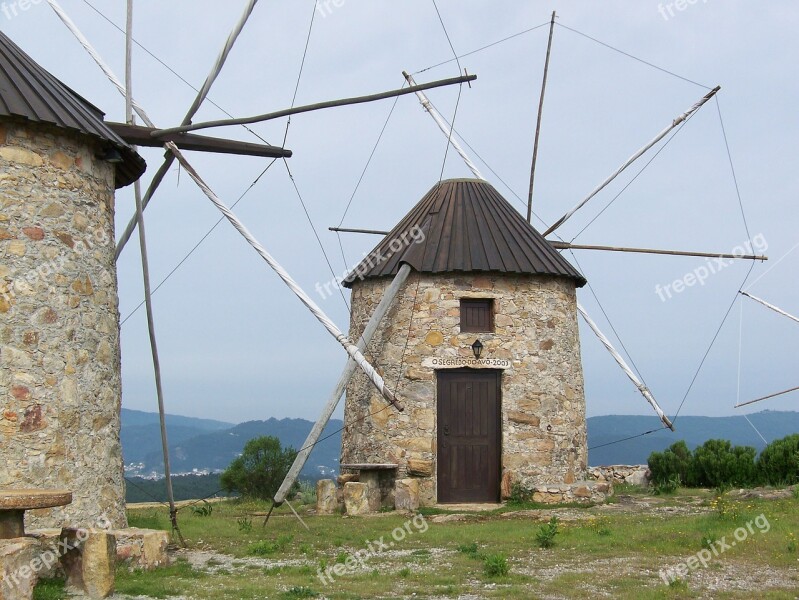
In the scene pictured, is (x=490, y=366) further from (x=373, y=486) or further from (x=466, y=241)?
(x=373, y=486)

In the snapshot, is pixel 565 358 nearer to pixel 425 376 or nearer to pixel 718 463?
pixel 425 376

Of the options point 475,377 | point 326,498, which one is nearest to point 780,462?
point 475,377

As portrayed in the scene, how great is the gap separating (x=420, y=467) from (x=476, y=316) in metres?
2.76

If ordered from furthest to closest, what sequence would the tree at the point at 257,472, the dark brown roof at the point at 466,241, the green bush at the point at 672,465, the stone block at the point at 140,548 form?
the tree at the point at 257,472, the green bush at the point at 672,465, the dark brown roof at the point at 466,241, the stone block at the point at 140,548

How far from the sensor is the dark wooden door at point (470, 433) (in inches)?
639

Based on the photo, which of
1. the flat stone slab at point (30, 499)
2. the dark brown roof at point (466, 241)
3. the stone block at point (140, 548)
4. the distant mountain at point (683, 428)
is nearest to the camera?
the flat stone slab at point (30, 499)

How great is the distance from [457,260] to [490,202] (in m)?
2.19

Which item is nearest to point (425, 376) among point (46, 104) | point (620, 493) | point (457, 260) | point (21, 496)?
point (457, 260)

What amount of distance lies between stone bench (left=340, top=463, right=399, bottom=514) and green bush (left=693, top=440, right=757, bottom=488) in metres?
6.38

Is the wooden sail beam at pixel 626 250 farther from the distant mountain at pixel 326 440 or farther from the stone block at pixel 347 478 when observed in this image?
the distant mountain at pixel 326 440

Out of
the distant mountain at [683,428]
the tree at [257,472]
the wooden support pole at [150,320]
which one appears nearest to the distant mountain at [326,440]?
the distant mountain at [683,428]

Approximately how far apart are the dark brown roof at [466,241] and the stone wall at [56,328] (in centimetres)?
683

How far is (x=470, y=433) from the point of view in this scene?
53.5 feet

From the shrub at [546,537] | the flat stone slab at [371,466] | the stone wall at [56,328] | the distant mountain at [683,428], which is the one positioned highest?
the distant mountain at [683,428]
